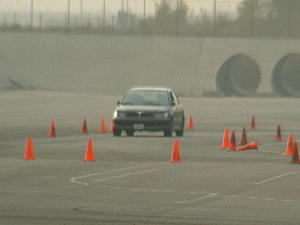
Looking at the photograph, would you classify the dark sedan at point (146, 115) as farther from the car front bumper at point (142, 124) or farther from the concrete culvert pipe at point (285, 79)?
the concrete culvert pipe at point (285, 79)

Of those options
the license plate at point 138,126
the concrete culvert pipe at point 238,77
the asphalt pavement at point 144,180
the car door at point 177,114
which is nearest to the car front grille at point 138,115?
the license plate at point 138,126

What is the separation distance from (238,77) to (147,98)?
4586 centimetres

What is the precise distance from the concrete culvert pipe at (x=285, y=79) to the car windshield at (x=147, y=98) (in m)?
39.6

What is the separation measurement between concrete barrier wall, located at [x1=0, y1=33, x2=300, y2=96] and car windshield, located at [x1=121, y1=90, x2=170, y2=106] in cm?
4030

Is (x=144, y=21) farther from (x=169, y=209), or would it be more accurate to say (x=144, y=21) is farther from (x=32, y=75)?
(x=169, y=209)

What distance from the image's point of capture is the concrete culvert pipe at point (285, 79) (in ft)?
253

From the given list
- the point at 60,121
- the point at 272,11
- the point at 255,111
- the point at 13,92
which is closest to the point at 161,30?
the point at 272,11

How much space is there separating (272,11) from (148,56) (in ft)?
38.8

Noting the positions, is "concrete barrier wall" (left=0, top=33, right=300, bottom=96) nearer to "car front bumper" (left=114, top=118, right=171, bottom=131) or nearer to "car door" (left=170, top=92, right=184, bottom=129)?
"car door" (left=170, top=92, right=184, bottom=129)

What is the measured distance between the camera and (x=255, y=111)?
58656 millimetres

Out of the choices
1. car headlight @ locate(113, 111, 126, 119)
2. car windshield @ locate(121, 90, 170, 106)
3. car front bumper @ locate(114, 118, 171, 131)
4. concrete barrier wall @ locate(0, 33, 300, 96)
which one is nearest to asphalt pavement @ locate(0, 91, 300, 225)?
car front bumper @ locate(114, 118, 171, 131)

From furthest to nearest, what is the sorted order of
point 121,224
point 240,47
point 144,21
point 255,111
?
point 144,21 < point 240,47 < point 255,111 < point 121,224

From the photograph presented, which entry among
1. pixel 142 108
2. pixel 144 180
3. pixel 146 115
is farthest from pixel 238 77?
pixel 144 180

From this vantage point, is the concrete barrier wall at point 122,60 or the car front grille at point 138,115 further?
the concrete barrier wall at point 122,60
